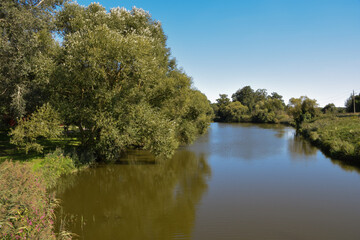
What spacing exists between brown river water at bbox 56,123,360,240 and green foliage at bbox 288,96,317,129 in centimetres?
3112

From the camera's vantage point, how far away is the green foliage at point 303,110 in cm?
4994

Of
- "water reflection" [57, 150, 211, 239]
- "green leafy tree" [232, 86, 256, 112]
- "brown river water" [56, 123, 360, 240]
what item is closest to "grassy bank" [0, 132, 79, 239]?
"water reflection" [57, 150, 211, 239]

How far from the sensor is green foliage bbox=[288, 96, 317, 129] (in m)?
49.9

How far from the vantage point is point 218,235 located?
369 inches

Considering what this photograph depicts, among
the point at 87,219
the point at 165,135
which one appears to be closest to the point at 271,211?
the point at 87,219

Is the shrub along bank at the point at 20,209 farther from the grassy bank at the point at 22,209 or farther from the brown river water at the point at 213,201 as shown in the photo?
the brown river water at the point at 213,201

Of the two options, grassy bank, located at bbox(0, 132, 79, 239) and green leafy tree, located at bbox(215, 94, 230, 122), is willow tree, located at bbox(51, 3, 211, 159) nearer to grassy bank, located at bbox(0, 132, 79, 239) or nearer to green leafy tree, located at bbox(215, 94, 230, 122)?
grassy bank, located at bbox(0, 132, 79, 239)

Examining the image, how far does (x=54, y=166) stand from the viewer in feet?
53.6

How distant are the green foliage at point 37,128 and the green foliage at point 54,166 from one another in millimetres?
1043

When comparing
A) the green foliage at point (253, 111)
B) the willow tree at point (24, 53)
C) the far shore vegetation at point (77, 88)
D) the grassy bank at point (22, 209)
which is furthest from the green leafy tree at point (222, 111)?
the grassy bank at point (22, 209)

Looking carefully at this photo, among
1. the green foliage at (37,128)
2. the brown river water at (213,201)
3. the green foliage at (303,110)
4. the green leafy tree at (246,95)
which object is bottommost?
the brown river water at (213,201)

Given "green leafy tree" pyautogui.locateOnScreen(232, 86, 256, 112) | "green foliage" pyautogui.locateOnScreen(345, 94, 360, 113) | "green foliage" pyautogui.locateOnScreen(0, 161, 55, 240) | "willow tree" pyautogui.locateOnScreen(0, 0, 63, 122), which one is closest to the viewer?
"green foliage" pyautogui.locateOnScreen(0, 161, 55, 240)

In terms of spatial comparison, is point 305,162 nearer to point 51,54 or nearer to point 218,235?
point 218,235

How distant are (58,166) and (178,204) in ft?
31.9
